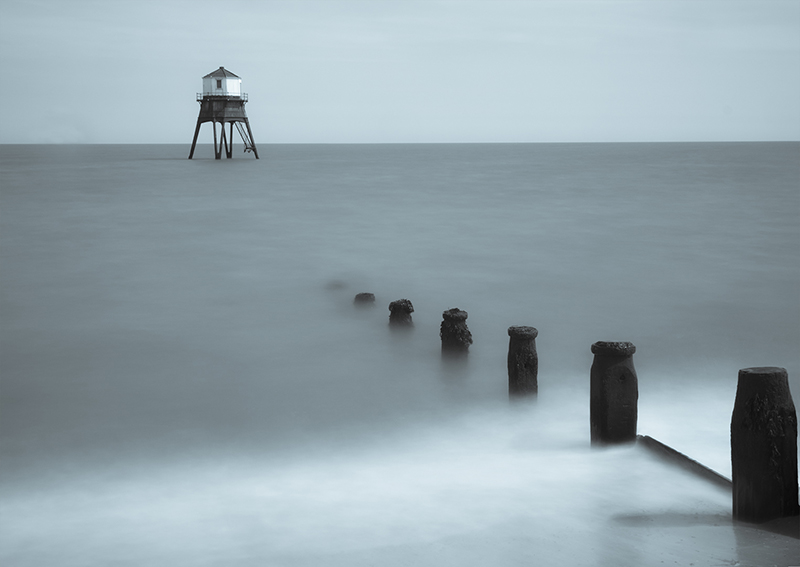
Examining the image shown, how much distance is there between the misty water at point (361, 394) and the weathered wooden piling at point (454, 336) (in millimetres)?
184

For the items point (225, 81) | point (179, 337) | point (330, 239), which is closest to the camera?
point (179, 337)

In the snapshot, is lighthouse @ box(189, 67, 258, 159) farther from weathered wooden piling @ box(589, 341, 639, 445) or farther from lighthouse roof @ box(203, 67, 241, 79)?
weathered wooden piling @ box(589, 341, 639, 445)

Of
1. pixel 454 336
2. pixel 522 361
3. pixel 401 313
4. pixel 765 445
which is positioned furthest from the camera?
pixel 401 313

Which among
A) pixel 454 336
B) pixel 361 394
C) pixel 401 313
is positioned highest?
pixel 401 313

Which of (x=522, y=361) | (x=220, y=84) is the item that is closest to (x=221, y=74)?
(x=220, y=84)

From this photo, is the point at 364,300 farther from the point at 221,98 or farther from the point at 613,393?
the point at 221,98

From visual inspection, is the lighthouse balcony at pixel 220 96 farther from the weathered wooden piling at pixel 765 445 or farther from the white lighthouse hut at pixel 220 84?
the weathered wooden piling at pixel 765 445

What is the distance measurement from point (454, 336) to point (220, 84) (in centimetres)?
4210

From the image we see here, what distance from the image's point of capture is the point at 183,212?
82.6 ft

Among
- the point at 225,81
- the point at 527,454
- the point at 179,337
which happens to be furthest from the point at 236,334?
the point at 225,81

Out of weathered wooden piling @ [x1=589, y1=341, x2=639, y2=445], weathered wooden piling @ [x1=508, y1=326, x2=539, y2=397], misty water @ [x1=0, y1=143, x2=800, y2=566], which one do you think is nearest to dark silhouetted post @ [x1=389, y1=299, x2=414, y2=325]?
misty water @ [x1=0, y1=143, x2=800, y2=566]

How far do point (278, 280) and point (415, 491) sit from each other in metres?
8.97

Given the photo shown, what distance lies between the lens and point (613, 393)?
4.73 metres

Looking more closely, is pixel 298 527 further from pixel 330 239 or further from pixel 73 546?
pixel 330 239
